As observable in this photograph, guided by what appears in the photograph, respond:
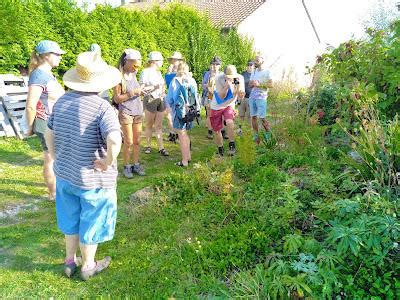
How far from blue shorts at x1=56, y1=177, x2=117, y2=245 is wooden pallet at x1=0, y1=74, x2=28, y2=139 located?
5786 mm

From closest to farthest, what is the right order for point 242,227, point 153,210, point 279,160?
point 242,227 < point 153,210 < point 279,160

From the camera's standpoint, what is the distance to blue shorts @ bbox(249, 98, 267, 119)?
23.9ft

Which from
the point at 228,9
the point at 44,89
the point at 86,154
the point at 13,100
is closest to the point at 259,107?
the point at 44,89

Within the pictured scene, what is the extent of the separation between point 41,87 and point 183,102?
2.43m

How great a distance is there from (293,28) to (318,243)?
79.7ft

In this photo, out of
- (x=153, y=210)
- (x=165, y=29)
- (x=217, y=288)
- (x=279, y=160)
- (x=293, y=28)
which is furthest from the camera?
(x=293, y=28)

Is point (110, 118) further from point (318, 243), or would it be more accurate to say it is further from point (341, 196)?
point (341, 196)

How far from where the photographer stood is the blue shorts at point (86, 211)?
127 inches

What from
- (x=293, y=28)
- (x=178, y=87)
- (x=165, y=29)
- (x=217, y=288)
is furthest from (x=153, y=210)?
(x=293, y=28)

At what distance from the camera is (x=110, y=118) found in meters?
3.04

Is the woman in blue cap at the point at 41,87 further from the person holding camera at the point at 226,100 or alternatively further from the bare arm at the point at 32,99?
the person holding camera at the point at 226,100

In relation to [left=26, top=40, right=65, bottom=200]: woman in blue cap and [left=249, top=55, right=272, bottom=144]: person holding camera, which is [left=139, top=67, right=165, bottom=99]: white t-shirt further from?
[left=26, top=40, right=65, bottom=200]: woman in blue cap

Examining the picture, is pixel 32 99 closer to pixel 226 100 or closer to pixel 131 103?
pixel 131 103

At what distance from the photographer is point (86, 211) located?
325cm
